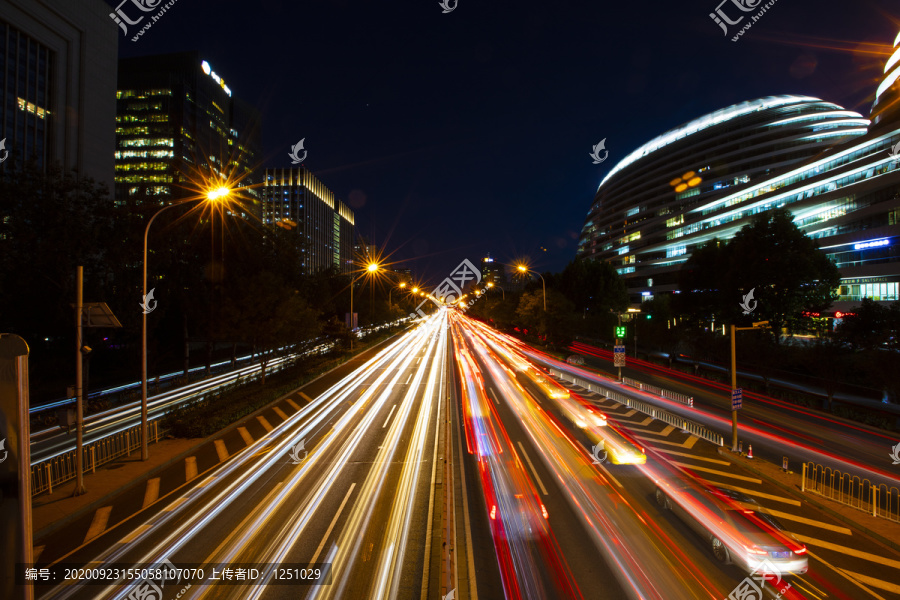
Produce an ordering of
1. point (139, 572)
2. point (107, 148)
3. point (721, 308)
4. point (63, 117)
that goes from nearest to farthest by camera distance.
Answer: point (139, 572), point (721, 308), point (63, 117), point (107, 148)

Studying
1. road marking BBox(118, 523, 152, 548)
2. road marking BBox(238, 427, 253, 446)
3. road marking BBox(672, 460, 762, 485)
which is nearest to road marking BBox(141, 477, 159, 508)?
road marking BBox(118, 523, 152, 548)

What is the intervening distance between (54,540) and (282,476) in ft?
16.8

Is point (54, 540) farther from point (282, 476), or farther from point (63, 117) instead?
point (63, 117)

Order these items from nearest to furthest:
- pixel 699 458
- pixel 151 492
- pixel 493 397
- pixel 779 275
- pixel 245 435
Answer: pixel 151 492 < pixel 699 458 < pixel 245 435 < pixel 493 397 < pixel 779 275

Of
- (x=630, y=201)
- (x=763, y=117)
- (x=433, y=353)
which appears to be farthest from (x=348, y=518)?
(x=630, y=201)

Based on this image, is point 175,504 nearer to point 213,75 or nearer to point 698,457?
point 698,457

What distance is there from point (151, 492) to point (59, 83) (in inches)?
2368

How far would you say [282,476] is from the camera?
43.6 feet

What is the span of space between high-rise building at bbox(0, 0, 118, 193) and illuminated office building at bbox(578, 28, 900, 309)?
85788mm

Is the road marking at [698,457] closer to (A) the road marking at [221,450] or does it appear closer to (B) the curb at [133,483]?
(A) the road marking at [221,450]

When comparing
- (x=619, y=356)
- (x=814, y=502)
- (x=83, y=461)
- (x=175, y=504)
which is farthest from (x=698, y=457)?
(x=83, y=461)

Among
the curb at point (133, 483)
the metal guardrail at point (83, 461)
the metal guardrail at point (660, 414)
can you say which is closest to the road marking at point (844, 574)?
the metal guardrail at point (660, 414)

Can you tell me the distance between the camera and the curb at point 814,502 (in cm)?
1014

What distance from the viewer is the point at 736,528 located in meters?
8.88
